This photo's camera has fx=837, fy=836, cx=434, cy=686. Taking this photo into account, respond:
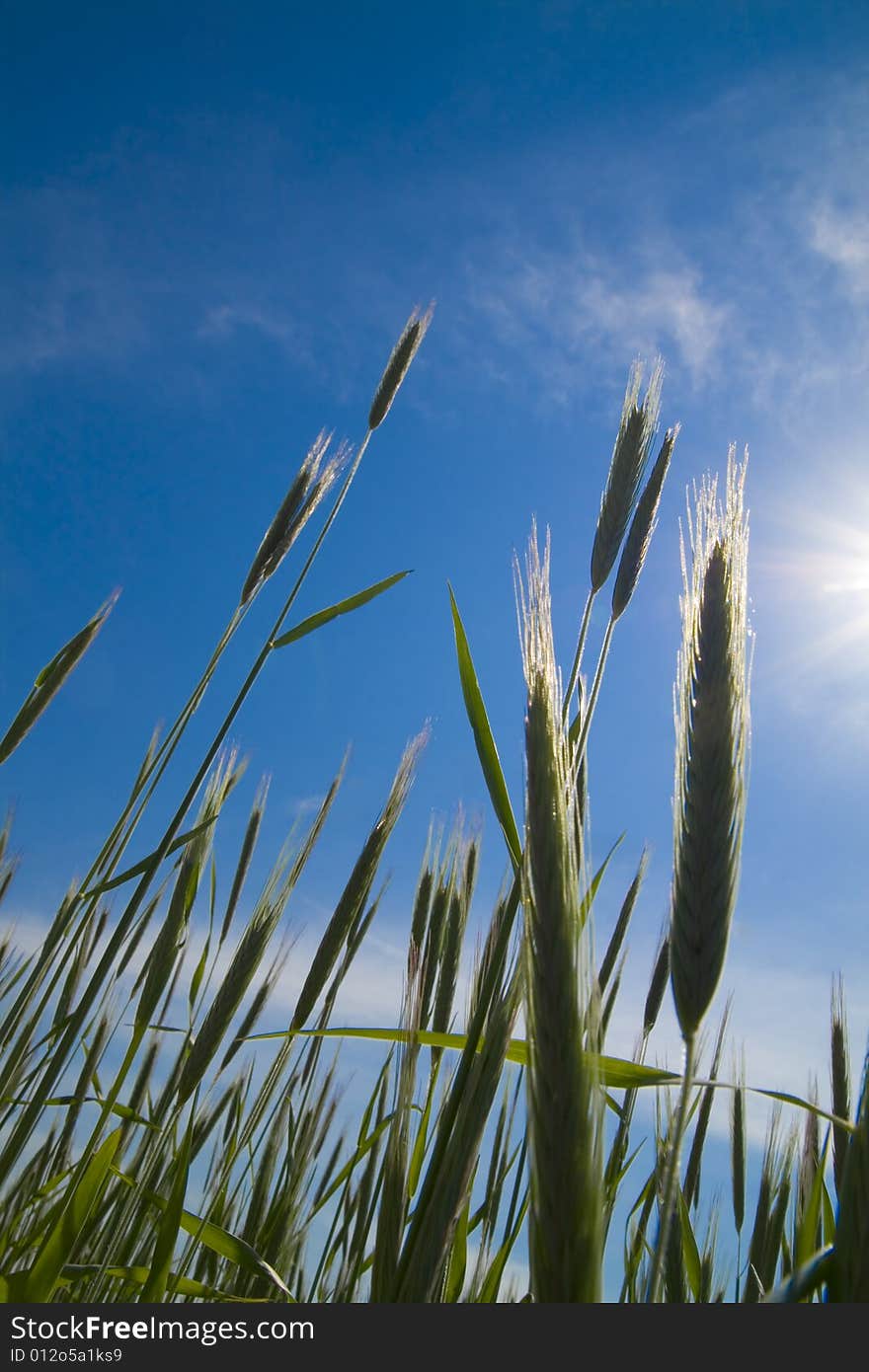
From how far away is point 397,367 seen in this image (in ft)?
7.93

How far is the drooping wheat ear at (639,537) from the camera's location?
1.71m

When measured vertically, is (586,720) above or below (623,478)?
below

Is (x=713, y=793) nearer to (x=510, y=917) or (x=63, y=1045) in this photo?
(x=510, y=917)

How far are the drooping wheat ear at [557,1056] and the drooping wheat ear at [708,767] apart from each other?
10 centimetres

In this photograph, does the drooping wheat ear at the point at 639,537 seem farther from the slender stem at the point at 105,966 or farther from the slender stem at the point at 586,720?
the slender stem at the point at 105,966

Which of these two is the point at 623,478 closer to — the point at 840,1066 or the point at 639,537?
the point at 639,537

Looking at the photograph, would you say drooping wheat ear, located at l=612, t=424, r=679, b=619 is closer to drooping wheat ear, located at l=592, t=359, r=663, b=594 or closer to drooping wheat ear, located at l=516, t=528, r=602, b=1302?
drooping wheat ear, located at l=592, t=359, r=663, b=594

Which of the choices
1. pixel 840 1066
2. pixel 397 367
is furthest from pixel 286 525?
pixel 840 1066

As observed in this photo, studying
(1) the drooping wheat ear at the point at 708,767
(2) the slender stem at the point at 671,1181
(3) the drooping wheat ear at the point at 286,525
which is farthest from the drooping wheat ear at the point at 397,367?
(2) the slender stem at the point at 671,1181

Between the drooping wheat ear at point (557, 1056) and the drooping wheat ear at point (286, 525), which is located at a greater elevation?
the drooping wheat ear at point (286, 525)

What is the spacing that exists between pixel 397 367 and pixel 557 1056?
2.10m

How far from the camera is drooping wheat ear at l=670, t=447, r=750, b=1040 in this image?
2.53 ft

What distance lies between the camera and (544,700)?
3.12 feet

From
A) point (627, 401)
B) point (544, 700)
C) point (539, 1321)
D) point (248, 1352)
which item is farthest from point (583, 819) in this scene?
point (627, 401)
